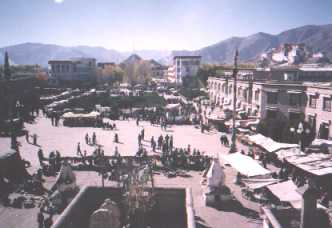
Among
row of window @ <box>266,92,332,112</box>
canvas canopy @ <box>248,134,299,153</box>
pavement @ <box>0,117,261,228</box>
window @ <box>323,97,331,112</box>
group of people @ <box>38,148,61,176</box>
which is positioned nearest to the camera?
pavement @ <box>0,117,261,228</box>

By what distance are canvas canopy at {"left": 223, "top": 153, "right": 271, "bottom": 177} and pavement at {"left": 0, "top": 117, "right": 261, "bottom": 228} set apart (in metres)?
1.47

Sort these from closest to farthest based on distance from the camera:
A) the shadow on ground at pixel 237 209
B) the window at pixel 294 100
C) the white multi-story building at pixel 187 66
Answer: the shadow on ground at pixel 237 209
the window at pixel 294 100
the white multi-story building at pixel 187 66

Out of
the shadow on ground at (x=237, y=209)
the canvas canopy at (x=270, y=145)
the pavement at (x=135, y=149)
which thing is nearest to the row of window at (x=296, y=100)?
the pavement at (x=135, y=149)

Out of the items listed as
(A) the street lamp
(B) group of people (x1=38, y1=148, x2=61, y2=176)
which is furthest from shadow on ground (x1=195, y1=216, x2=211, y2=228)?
(B) group of people (x1=38, y1=148, x2=61, y2=176)

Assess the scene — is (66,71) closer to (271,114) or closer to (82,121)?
(82,121)

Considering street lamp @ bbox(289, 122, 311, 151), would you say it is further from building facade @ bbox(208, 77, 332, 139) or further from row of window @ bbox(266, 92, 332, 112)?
row of window @ bbox(266, 92, 332, 112)

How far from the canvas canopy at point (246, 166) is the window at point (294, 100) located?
860 inches

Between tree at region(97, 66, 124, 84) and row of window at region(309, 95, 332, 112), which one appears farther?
tree at region(97, 66, 124, 84)

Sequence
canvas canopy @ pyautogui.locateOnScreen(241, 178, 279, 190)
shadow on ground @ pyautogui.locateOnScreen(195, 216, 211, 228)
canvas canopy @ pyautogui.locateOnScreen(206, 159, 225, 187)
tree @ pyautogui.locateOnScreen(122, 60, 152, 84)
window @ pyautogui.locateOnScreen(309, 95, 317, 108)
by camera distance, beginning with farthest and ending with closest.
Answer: tree @ pyautogui.locateOnScreen(122, 60, 152, 84) → window @ pyautogui.locateOnScreen(309, 95, 317, 108) → canvas canopy @ pyautogui.locateOnScreen(206, 159, 225, 187) → canvas canopy @ pyautogui.locateOnScreen(241, 178, 279, 190) → shadow on ground @ pyautogui.locateOnScreen(195, 216, 211, 228)

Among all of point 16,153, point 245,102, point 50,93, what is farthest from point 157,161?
point 50,93

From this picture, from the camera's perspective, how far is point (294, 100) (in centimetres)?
4078

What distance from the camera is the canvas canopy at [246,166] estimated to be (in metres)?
19.1

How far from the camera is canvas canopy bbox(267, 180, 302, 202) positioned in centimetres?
1589

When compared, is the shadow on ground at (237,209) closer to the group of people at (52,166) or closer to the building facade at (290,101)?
the group of people at (52,166)
